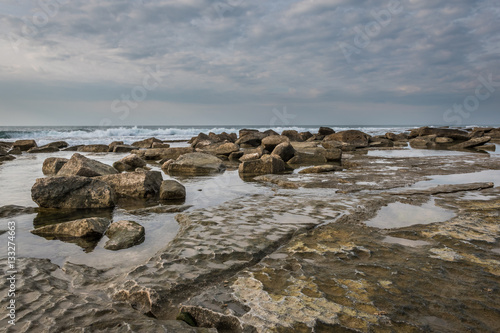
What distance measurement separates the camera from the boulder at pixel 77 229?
3.93 meters

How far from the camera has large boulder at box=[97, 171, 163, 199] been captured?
21.3 feet

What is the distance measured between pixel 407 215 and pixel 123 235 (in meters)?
3.99

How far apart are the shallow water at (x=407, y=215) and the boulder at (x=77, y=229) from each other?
11.6 ft

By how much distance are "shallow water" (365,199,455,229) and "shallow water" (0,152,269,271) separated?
2757mm

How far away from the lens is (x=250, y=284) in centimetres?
259

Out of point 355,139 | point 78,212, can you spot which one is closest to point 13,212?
point 78,212

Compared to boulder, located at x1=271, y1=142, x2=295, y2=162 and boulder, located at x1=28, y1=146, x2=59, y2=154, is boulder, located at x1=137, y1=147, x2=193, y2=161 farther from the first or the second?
boulder, located at x1=28, y1=146, x2=59, y2=154

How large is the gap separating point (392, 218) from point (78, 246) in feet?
13.7

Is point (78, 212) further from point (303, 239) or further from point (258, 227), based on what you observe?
point (303, 239)

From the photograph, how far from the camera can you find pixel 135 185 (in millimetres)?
6543

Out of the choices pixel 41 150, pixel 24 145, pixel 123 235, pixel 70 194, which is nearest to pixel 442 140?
pixel 70 194

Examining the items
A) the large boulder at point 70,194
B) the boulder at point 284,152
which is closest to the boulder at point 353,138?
the boulder at point 284,152

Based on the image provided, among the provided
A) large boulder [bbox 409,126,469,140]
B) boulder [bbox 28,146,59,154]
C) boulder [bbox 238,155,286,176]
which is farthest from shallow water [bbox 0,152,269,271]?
large boulder [bbox 409,126,469,140]

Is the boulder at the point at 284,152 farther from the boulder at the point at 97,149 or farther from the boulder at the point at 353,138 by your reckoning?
the boulder at the point at 97,149
